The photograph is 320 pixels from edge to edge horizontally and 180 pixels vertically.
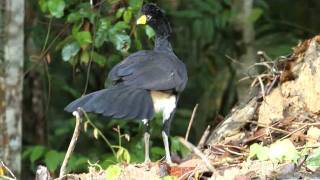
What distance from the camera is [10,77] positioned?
5312mm

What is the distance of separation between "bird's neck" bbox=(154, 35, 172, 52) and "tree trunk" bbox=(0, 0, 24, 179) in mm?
994

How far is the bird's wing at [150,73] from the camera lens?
4773 mm

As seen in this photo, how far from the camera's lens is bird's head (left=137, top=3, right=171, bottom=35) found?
5.48 m

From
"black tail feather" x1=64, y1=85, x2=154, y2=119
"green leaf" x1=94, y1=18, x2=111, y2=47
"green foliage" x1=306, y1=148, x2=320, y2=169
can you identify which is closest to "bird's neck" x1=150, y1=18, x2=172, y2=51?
"green leaf" x1=94, y1=18, x2=111, y2=47

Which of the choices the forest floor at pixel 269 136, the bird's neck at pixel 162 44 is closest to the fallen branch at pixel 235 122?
the forest floor at pixel 269 136

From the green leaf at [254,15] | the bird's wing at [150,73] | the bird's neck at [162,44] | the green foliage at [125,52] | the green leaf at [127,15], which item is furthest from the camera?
the green leaf at [254,15]

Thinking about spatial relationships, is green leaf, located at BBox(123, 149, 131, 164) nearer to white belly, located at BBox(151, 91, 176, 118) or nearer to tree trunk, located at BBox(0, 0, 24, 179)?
white belly, located at BBox(151, 91, 176, 118)

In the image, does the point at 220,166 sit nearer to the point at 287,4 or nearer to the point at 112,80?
the point at 112,80

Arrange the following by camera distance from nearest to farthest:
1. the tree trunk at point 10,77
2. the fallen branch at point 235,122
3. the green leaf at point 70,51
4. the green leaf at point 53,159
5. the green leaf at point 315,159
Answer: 1. the green leaf at point 315,159
2. the fallen branch at point 235,122
3. the tree trunk at point 10,77
4. the green leaf at point 70,51
5. the green leaf at point 53,159

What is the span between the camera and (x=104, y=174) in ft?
13.4

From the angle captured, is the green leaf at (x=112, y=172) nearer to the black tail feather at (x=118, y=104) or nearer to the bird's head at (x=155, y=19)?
the black tail feather at (x=118, y=104)

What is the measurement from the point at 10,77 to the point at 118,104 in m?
1.23

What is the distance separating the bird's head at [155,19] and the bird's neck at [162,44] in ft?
0.14

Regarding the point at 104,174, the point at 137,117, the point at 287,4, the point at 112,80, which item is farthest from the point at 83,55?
the point at 287,4
